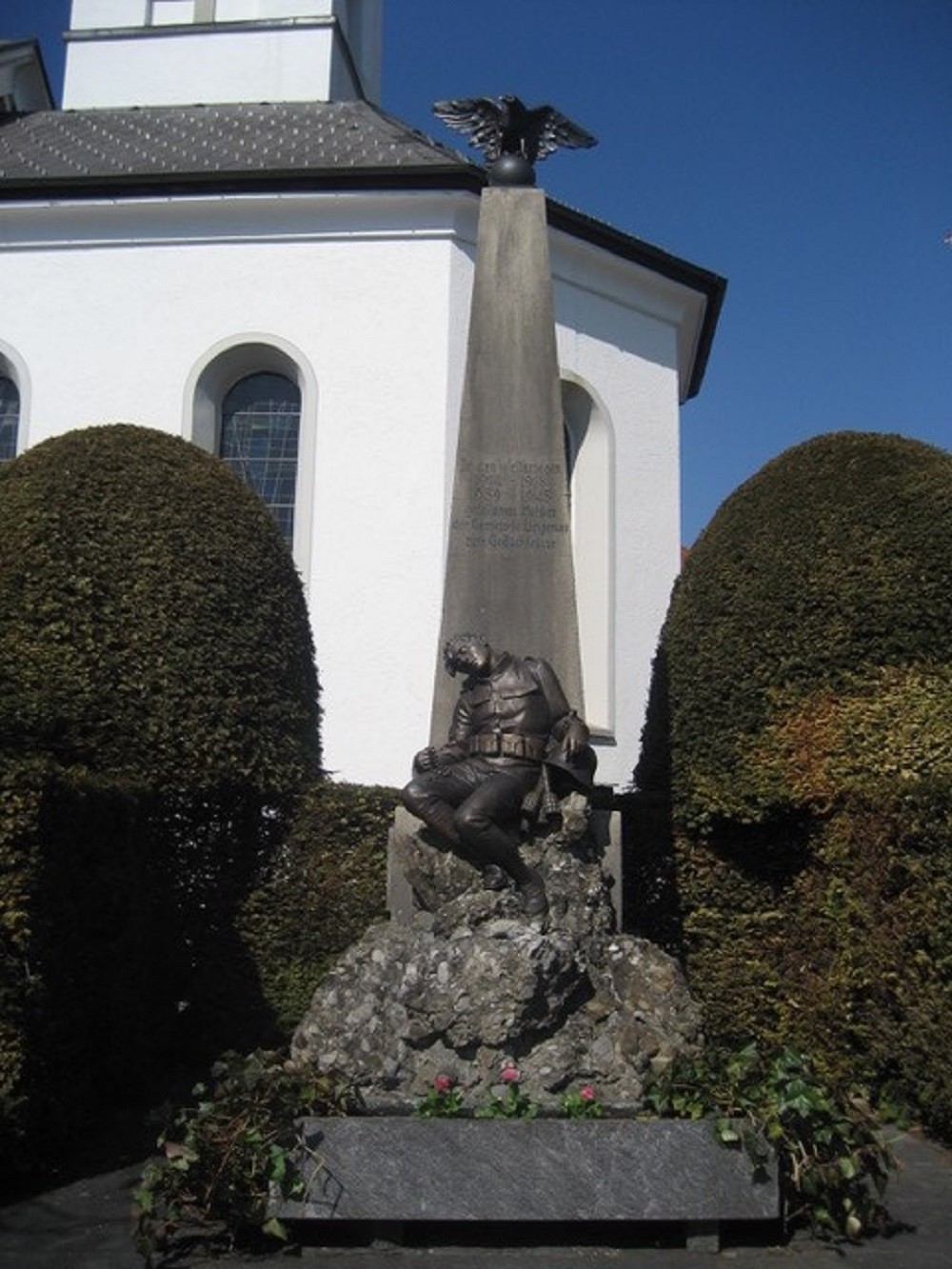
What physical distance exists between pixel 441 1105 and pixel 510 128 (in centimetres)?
602

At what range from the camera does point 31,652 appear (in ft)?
27.3

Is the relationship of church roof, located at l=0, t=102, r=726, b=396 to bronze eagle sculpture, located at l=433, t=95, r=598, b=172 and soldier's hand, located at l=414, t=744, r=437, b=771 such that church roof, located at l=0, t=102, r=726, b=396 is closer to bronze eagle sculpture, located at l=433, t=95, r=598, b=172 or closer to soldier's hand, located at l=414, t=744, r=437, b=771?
bronze eagle sculpture, located at l=433, t=95, r=598, b=172

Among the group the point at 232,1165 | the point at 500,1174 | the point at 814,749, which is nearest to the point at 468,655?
the point at 500,1174

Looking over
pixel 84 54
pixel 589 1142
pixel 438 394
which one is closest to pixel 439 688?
pixel 589 1142

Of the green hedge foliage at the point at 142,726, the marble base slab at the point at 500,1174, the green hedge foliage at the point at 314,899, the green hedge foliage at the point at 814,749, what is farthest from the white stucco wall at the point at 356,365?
the marble base slab at the point at 500,1174

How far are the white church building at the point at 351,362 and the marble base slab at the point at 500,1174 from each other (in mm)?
7741

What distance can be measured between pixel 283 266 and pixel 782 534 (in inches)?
284

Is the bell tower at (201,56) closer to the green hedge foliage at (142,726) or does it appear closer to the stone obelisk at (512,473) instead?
the green hedge foliage at (142,726)

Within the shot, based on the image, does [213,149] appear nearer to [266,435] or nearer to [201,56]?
[201,56]

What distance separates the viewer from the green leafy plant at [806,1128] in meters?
5.55

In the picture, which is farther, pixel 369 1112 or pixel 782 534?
pixel 782 534

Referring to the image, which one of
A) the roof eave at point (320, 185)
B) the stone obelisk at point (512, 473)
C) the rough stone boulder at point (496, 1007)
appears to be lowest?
Answer: the rough stone boulder at point (496, 1007)

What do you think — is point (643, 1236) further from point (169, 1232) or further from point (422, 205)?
point (422, 205)

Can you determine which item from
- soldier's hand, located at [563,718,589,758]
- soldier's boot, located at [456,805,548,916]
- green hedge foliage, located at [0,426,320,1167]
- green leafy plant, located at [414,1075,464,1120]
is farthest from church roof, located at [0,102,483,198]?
green leafy plant, located at [414,1075,464,1120]
